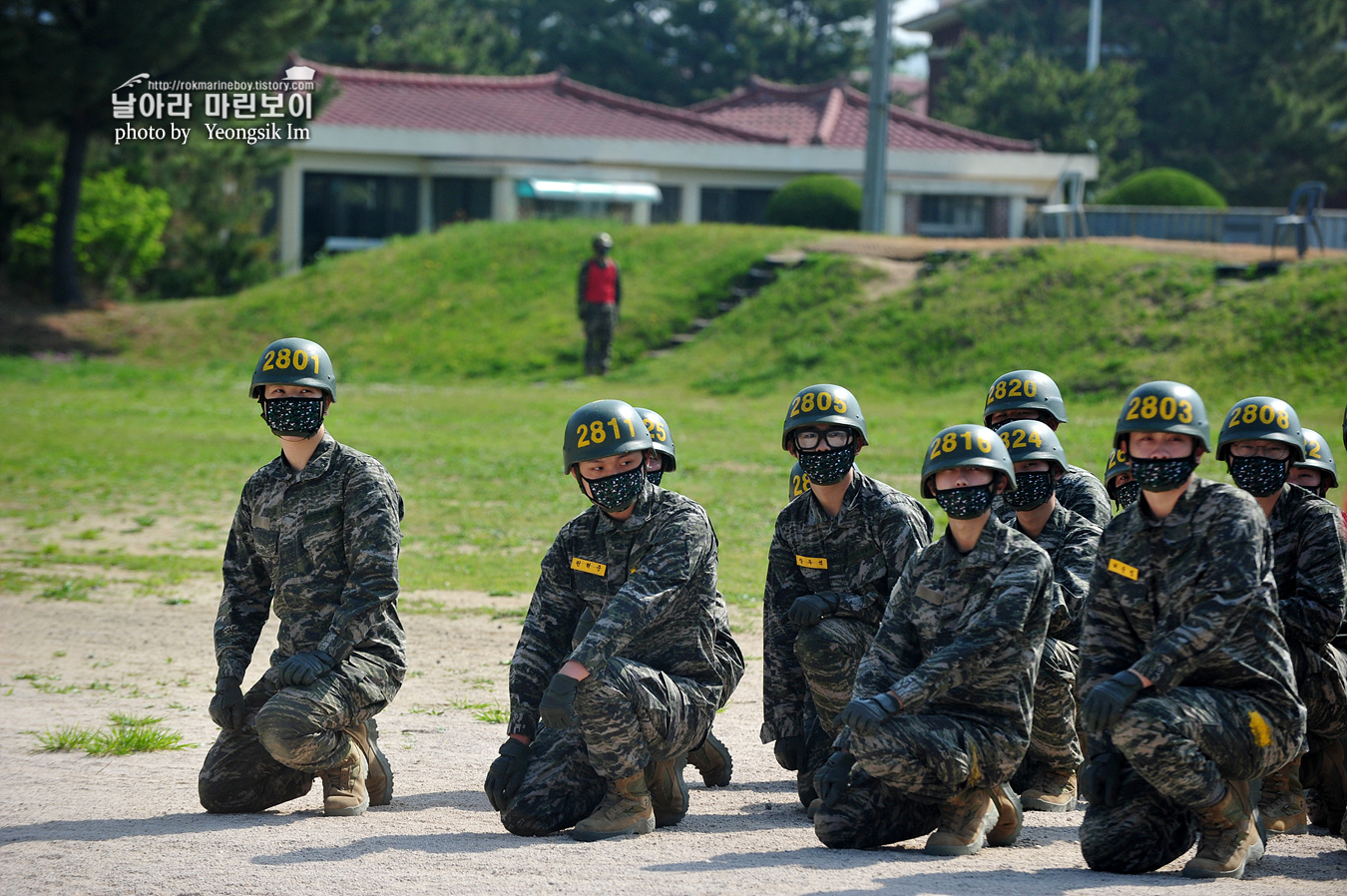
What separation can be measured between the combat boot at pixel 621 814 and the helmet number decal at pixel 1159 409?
2463 millimetres

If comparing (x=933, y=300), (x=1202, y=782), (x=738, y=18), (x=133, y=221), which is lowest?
(x=1202, y=782)

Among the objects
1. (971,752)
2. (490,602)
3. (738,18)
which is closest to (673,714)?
(971,752)

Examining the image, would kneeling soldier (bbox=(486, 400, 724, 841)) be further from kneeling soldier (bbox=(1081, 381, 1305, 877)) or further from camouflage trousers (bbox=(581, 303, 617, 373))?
camouflage trousers (bbox=(581, 303, 617, 373))

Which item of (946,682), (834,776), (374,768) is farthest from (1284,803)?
(374,768)

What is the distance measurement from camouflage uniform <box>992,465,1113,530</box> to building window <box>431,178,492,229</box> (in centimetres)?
3581

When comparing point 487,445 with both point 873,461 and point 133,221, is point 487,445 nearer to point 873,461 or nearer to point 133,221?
point 873,461

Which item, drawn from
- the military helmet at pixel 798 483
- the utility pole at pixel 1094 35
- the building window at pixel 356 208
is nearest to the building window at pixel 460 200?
the building window at pixel 356 208

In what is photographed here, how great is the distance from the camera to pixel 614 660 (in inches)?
241

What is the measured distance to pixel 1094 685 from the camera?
582cm

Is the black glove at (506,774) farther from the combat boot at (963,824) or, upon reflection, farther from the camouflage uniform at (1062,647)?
the camouflage uniform at (1062,647)

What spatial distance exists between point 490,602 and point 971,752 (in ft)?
19.8

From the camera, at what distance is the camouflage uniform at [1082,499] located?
285 inches

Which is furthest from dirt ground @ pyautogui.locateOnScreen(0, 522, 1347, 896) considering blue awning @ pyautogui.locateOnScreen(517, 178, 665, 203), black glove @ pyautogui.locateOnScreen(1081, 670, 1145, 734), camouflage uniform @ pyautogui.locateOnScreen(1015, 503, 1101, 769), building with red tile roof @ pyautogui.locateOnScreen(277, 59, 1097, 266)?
building with red tile roof @ pyautogui.locateOnScreen(277, 59, 1097, 266)

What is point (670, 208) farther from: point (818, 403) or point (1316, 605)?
point (1316, 605)
